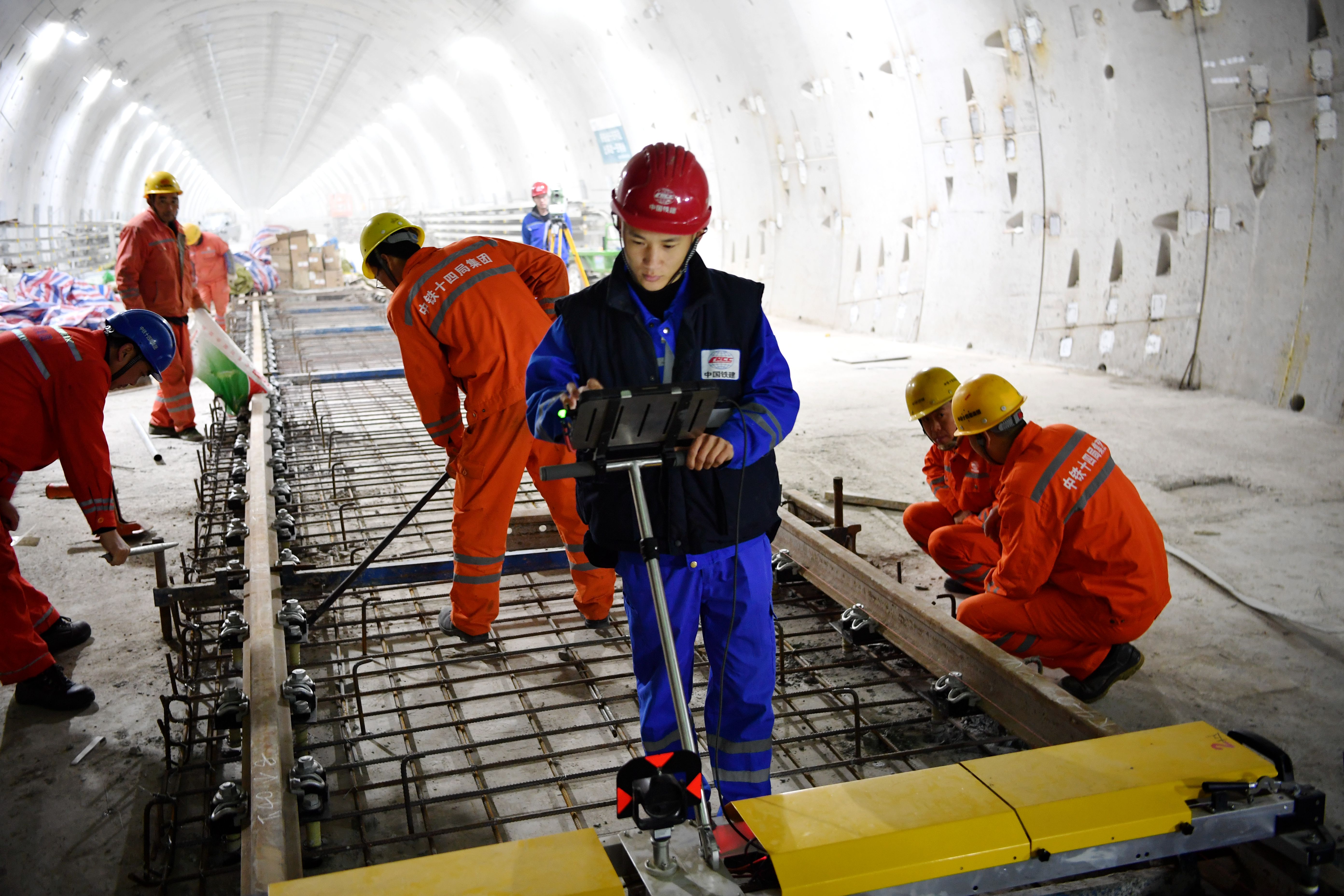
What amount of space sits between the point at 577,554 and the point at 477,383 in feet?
2.79

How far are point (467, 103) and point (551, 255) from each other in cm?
2339

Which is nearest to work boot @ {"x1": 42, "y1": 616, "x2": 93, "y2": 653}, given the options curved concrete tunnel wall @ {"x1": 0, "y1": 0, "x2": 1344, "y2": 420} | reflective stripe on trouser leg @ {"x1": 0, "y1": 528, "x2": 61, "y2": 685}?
reflective stripe on trouser leg @ {"x1": 0, "y1": 528, "x2": 61, "y2": 685}

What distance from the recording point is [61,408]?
12.9 ft

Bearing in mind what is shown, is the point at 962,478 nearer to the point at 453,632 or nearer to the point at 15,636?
the point at 453,632

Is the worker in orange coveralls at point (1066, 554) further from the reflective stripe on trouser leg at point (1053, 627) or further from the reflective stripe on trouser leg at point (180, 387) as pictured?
the reflective stripe on trouser leg at point (180, 387)

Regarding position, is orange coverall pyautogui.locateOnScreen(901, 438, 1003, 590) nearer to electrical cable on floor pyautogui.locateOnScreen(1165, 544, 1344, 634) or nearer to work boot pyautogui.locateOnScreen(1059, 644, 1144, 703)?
work boot pyautogui.locateOnScreen(1059, 644, 1144, 703)

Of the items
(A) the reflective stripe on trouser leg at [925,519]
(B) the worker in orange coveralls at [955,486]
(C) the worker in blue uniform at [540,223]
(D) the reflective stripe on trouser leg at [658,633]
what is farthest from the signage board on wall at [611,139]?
(D) the reflective stripe on trouser leg at [658,633]

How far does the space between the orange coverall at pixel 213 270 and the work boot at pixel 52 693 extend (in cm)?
949

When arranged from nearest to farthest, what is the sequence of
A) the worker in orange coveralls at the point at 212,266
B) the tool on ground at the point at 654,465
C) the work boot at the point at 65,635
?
the tool on ground at the point at 654,465 → the work boot at the point at 65,635 → the worker in orange coveralls at the point at 212,266

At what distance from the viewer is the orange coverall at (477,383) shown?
400 centimetres

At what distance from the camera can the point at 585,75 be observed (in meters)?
19.3

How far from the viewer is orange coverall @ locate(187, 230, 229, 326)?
41.8 feet

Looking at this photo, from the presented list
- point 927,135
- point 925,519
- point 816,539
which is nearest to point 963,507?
point 925,519

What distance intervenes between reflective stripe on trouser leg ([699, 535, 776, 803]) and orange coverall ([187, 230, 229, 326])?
37.8 feet
